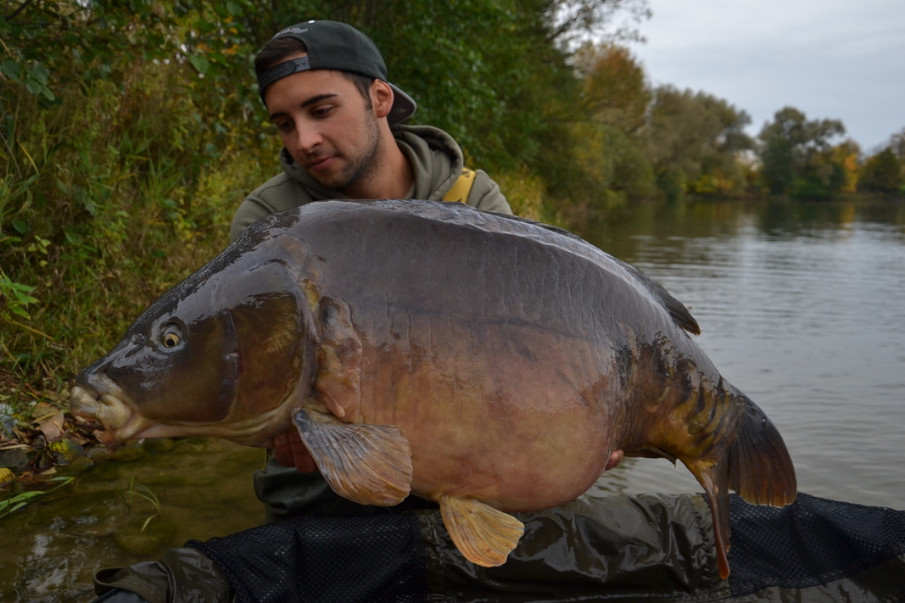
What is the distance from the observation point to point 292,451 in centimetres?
166

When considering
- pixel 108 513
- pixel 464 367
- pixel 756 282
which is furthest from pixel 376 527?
pixel 756 282

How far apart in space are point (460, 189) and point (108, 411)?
151 cm

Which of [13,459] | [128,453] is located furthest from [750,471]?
[13,459]

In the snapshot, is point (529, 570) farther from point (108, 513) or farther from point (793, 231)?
point (793, 231)

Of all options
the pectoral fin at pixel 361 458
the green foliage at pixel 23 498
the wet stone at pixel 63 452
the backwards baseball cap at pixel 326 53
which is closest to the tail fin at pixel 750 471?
the pectoral fin at pixel 361 458

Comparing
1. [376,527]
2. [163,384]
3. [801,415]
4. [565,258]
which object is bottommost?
[801,415]

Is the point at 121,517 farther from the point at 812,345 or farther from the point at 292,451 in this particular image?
the point at 812,345

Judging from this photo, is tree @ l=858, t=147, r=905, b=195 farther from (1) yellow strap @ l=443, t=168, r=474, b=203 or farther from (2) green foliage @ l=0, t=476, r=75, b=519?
(2) green foliage @ l=0, t=476, r=75, b=519

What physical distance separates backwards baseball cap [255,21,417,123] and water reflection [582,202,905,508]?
1.98 m

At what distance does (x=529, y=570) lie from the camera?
2074 mm

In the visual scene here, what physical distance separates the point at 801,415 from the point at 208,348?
3790mm

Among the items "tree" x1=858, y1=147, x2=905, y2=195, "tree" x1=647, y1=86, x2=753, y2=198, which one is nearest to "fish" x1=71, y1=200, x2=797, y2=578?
"tree" x1=647, y1=86, x2=753, y2=198

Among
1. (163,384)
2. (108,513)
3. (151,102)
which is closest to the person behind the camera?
(163,384)

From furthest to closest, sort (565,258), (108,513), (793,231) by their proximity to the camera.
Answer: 1. (793,231)
2. (108,513)
3. (565,258)
